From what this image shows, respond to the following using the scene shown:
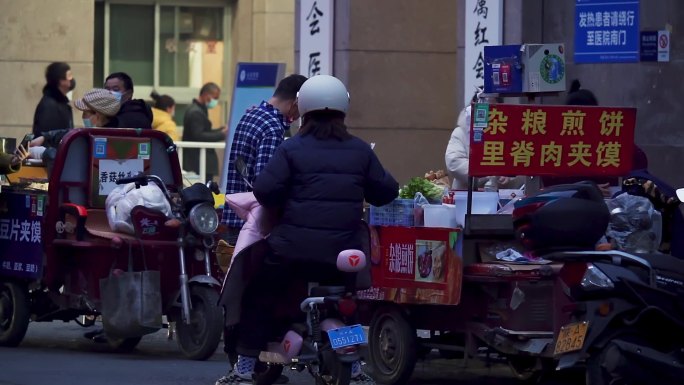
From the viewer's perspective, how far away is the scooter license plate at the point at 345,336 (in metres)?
8.05

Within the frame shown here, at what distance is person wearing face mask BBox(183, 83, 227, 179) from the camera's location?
20203mm

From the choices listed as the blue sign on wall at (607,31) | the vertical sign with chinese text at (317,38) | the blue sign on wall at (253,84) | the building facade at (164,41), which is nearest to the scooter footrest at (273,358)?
the blue sign on wall at (607,31)

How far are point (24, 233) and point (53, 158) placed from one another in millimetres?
590

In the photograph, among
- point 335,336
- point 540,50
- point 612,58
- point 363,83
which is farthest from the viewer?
point 363,83

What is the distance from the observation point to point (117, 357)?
435 inches

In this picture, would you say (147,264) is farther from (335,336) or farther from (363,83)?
(363,83)

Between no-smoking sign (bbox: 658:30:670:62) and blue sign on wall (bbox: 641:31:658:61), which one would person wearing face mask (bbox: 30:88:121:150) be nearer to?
blue sign on wall (bbox: 641:31:658:61)

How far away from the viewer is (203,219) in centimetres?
1073

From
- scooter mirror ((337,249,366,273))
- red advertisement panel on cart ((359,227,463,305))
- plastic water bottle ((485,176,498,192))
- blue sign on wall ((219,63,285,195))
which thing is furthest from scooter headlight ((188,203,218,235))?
blue sign on wall ((219,63,285,195))

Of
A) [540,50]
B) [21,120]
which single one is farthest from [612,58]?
[21,120]

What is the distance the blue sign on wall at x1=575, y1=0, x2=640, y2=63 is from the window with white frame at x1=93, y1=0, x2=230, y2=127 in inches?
442

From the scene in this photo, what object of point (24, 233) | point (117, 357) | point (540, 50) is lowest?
point (117, 357)

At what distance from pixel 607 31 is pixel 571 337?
17.9 ft

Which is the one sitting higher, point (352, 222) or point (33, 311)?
point (352, 222)
